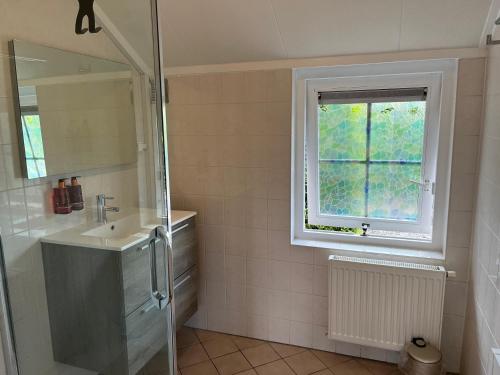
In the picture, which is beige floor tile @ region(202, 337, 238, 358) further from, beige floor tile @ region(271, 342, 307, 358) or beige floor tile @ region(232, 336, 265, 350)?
beige floor tile @ region(271, 342, 307, 358)

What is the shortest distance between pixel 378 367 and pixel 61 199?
204 centimetres

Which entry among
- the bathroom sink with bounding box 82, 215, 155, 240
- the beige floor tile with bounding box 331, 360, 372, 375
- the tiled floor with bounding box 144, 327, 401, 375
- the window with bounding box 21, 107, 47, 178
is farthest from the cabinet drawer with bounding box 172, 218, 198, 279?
the beige floor tile with bounding box 331, 360, 372, 375

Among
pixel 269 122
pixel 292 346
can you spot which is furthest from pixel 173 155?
pixel 292 346

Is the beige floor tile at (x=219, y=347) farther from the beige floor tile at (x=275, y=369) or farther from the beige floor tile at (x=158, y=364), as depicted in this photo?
the beige floor tile at (x=158, y=364)

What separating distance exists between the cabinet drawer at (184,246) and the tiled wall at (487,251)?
1625mm

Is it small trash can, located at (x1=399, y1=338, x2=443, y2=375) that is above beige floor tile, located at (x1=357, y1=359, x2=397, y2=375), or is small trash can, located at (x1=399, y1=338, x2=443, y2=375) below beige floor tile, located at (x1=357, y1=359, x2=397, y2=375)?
above

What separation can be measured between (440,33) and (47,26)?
1853 mm

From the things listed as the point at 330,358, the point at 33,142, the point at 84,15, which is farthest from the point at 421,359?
the point at 84,15

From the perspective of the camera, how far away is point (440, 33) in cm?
191

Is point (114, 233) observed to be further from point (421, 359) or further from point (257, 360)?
point (421, 359)

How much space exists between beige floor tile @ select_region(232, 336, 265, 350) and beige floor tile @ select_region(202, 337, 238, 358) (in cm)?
3

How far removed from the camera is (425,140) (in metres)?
2.24

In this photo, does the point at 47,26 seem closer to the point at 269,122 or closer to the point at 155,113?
the point at 155,113

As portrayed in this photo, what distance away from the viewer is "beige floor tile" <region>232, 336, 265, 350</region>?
2562 mm
